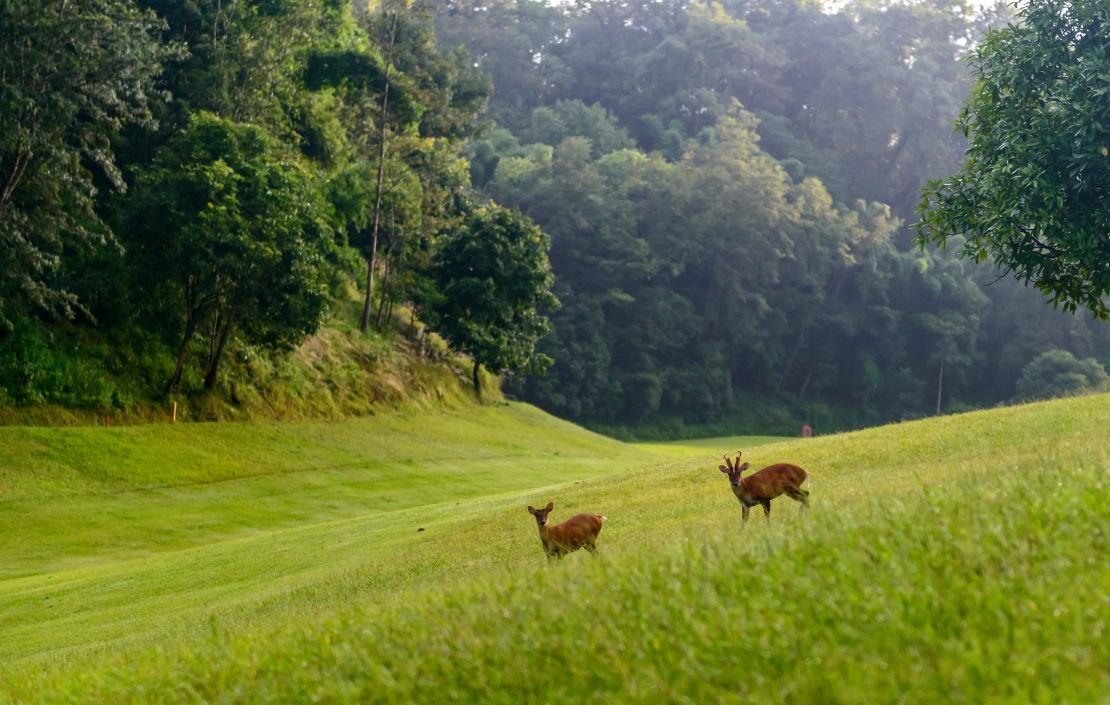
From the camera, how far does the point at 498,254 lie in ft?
232

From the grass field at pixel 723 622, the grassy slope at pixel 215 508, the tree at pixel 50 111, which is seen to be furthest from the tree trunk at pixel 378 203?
the grass field at pixel 723 622

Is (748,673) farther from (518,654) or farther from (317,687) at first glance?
(317,687)

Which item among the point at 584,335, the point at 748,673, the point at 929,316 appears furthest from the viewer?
the point at 929,316

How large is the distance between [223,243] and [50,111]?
823 centimetres

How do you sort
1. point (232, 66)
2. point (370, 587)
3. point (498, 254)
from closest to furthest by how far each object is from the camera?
point (370, 587), point (232, 66), point (498, 254)

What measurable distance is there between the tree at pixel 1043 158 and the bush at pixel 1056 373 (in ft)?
306

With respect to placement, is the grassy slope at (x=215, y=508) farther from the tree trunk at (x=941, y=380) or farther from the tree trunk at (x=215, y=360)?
the tree trunk at (x=941, y=380)

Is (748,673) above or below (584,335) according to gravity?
below

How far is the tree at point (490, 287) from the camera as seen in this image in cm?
6969

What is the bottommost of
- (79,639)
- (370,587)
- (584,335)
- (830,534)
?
(79,639)

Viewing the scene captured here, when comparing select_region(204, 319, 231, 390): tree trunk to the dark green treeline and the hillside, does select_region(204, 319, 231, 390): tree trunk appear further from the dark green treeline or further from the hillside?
the dark green treeline

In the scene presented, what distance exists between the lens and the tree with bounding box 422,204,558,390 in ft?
229

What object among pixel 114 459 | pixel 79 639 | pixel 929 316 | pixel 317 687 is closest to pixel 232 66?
pixel 114 459

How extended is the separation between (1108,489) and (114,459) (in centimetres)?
3866
